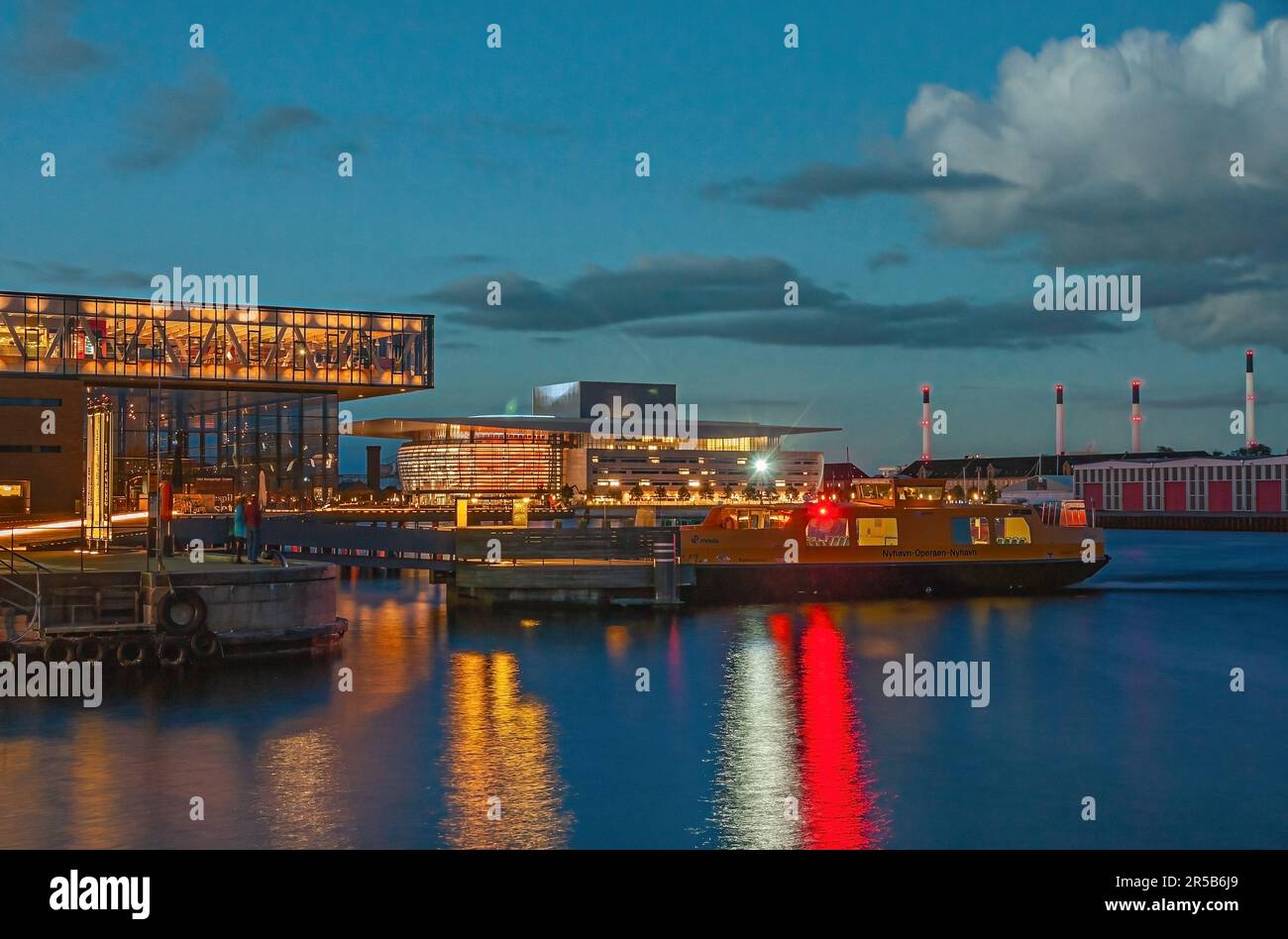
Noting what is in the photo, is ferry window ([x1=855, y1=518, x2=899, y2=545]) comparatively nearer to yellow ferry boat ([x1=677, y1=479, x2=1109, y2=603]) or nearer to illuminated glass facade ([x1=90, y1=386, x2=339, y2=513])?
yellow ferry boat ([x1=677, y1=479, x2=1109, y2=603])

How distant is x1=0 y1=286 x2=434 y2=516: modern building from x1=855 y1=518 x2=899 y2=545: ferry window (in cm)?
4750

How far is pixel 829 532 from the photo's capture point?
179ft

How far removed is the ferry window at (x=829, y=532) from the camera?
54094 mm

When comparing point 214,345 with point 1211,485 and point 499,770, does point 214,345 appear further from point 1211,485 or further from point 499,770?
point 1211,485

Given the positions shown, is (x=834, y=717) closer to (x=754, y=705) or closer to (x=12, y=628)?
(x=754, y=705)

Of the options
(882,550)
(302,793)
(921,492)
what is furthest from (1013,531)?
(302,793)

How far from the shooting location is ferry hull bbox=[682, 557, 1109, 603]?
5225cm

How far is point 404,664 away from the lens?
120 feet

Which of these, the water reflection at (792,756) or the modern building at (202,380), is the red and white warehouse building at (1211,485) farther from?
the water reflection at (792,756)

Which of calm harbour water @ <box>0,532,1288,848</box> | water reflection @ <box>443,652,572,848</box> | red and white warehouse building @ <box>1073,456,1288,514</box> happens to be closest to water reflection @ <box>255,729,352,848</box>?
calm harbour water @ <box>0,532,1288,848</box>

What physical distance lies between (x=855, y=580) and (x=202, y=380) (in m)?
57.2

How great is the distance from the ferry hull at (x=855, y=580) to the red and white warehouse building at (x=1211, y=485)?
12915 centimetres

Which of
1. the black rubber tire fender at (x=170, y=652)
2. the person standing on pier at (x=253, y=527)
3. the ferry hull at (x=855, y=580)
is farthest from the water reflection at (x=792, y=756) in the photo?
the person standing on pier at (x=253, y=527)
